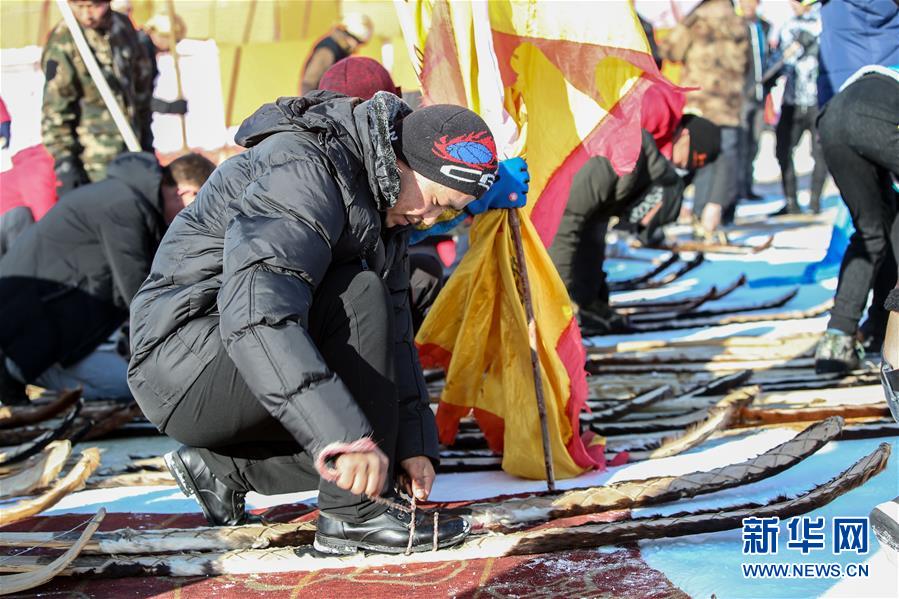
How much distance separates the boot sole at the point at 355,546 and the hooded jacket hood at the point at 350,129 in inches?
29.0

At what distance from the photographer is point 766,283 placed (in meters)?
6.24

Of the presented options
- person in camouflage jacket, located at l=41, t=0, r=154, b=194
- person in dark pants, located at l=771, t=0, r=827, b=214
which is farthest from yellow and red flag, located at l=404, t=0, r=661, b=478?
person in dark pants, located at l=771, t=0, r=827, b=214

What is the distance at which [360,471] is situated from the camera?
5.86 ft

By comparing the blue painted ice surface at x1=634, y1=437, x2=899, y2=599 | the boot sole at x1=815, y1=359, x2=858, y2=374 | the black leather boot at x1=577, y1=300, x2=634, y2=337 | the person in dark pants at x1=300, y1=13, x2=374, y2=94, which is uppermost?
the person in dark pants at x1=300, y1=13, x2=374, y2=94

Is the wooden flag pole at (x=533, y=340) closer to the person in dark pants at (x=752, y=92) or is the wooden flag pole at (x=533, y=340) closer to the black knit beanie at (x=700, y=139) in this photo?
the black knit beanie at (x=700, y=139)

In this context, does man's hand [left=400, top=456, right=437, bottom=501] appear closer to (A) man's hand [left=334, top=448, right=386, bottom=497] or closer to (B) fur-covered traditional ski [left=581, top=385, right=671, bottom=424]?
(A) man's hand [left=334, top=448, right=386, bottom=497]

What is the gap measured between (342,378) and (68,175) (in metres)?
3.25

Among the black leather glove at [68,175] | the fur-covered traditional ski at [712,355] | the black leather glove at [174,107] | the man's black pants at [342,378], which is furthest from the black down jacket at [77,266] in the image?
the black leather glove at [174,107]

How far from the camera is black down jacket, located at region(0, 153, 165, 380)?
12.1ft

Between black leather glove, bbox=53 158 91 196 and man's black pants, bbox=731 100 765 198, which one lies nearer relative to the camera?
black leather glove, bbox=53 158 91 196

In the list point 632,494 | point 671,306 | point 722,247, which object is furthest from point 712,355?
point 722,247

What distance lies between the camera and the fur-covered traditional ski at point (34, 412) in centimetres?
344

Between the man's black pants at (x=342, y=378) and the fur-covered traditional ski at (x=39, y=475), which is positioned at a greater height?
the man's black pants at (x=342, y=378)

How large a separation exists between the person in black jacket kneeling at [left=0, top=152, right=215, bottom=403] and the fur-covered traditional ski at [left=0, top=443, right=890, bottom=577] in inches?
66.5
